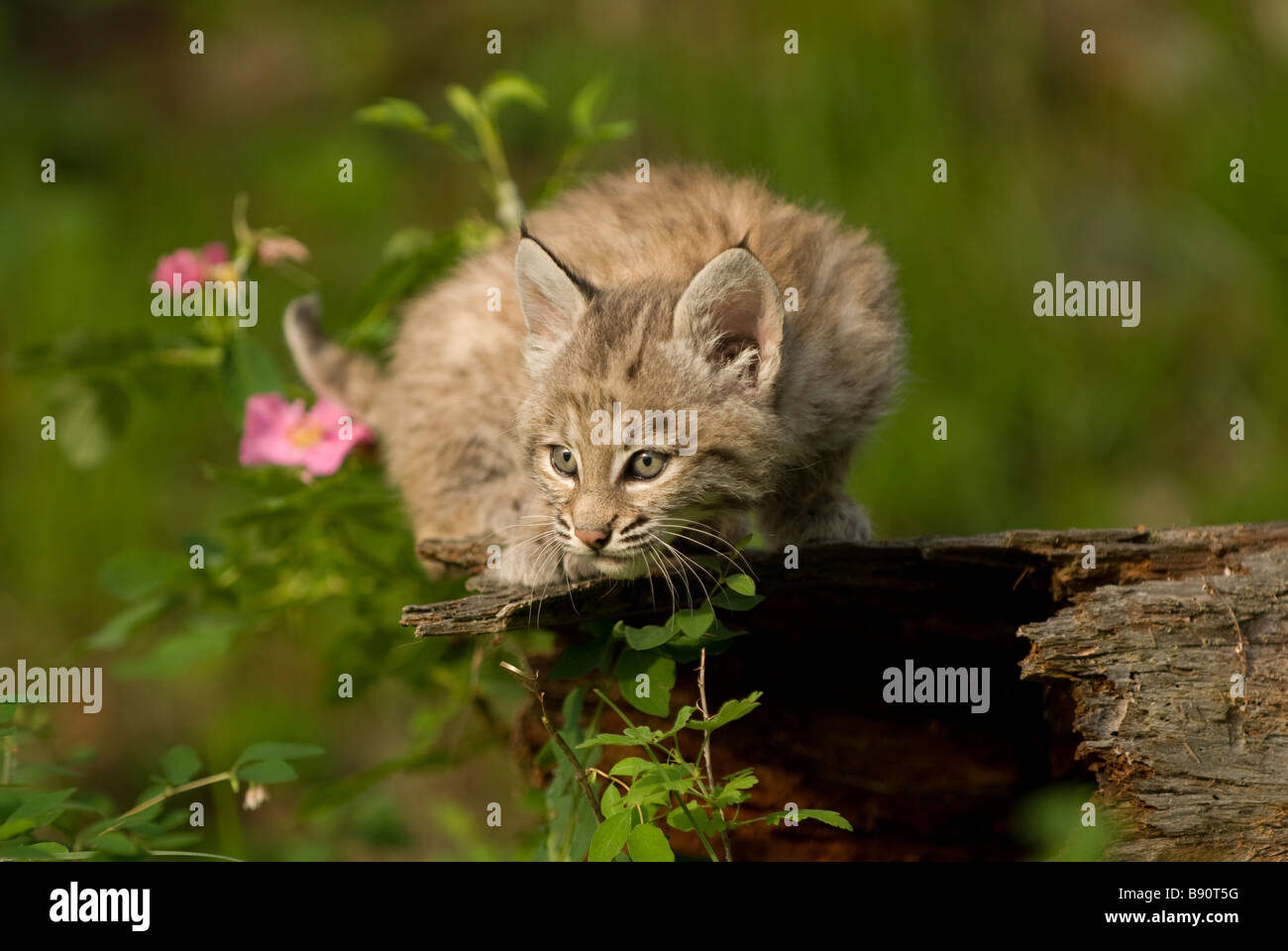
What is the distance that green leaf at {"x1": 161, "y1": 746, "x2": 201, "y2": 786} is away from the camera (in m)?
3.40

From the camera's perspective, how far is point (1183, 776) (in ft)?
10.6

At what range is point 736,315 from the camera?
11.7 ft

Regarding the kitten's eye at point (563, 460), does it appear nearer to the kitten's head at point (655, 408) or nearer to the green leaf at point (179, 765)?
the kitten's head at point (655, 408)

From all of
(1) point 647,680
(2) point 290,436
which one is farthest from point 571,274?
(2) point 290,436

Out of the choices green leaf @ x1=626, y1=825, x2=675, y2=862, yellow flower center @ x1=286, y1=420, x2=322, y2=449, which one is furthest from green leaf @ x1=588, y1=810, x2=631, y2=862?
yellow flower center @ x1=286, y1=420, x2=322, y2=449

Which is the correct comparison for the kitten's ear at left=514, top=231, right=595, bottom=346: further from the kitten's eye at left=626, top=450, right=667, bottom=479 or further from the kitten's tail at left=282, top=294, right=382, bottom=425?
the kitten's tail at left=282, top=294, right=382, bottom=425

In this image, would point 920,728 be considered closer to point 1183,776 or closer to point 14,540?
point 1183,776

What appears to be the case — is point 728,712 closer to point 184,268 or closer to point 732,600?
point 732,600

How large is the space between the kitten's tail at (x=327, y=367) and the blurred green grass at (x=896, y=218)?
2350 mm

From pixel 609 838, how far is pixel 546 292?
60.7 inches

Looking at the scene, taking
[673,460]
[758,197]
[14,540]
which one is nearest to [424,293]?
[758,197]

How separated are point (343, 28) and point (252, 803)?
24.6ft

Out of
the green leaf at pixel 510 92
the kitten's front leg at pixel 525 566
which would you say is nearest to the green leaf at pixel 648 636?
the kitten's front leg at pixel 525 566

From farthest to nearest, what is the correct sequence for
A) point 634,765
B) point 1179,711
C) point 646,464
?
1. point 646,464
2. point 1179,711
3. point 634,765
